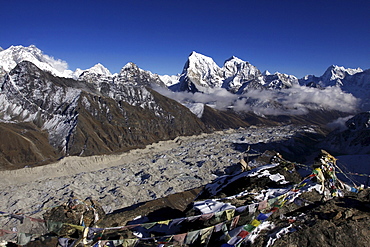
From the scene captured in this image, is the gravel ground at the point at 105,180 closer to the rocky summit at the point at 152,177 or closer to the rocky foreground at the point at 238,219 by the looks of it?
the rocky summit at the point at 152,177

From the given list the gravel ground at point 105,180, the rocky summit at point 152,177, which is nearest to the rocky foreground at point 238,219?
the rocky summit at point 152,177

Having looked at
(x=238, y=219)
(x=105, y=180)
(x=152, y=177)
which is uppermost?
(x=238, y=219)

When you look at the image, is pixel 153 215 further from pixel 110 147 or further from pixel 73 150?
pixel 110 147

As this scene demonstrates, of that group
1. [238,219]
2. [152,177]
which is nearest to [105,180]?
[152,177]

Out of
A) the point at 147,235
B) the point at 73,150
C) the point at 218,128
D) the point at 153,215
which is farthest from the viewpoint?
the point at 218,128

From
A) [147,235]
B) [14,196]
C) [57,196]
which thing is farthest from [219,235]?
[14,196]

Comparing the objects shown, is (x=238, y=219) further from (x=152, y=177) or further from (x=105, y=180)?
(x=105, y=180)

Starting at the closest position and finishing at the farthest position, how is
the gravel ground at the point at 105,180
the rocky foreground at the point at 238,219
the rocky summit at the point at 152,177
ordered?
the rocky foreground at the point at 238,219
the rocky summit at the point at 152,177
the gravel ground at the point at 105,180

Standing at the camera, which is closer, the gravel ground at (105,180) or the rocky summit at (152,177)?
the rocky summit at (152,177)

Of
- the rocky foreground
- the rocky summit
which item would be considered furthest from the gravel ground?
the rocky foreground

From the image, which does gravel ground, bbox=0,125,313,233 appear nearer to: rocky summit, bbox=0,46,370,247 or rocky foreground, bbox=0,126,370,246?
rocky summit, bbox=0,46,370,247

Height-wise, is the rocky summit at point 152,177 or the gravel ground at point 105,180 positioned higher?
the rocky summit at point 152,177
